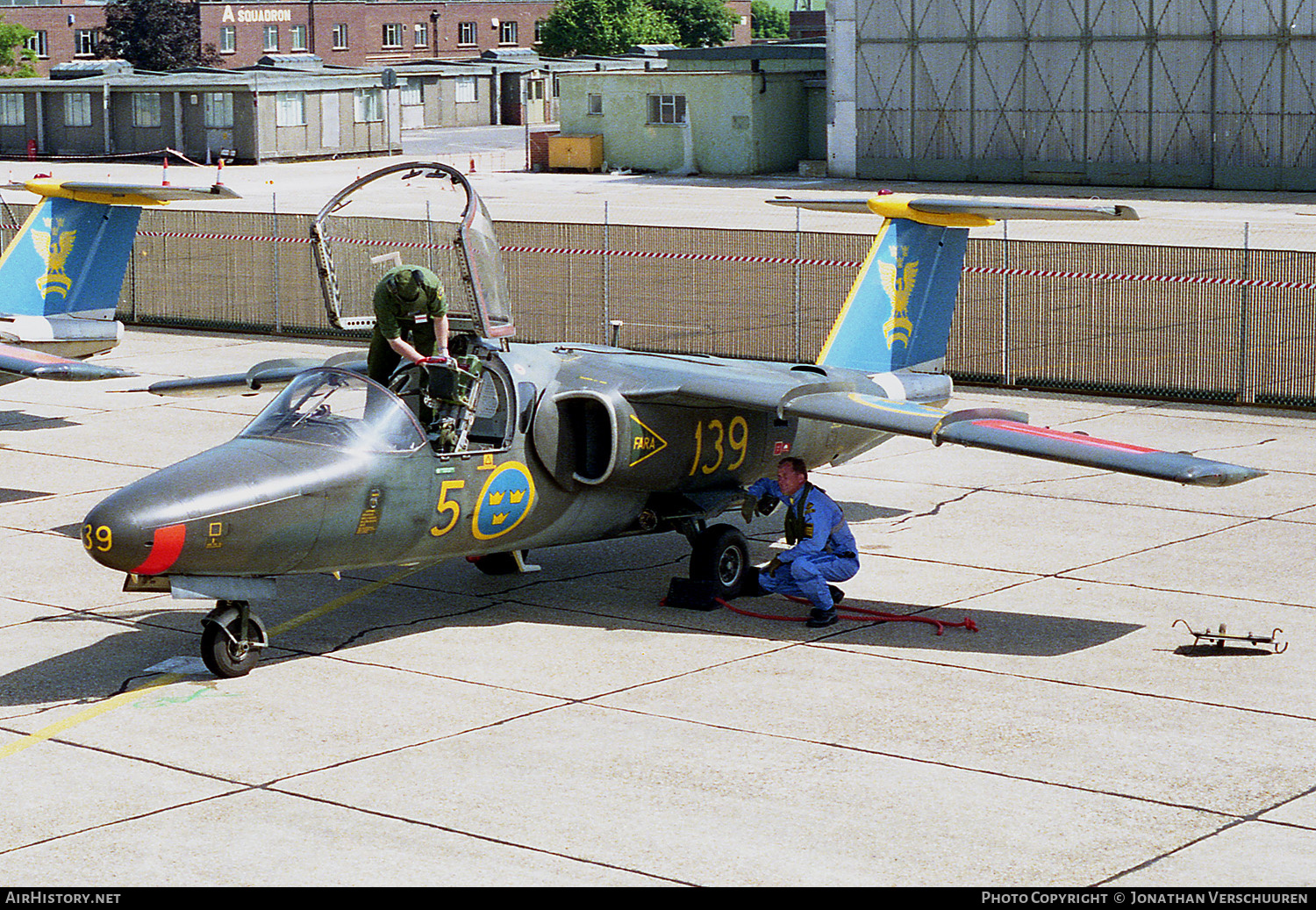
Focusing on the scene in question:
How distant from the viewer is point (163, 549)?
1160 centimetres

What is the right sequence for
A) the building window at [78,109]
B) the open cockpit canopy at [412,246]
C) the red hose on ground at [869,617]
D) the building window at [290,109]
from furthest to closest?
the building window at [78,109] → the building window at [290,109] → the red hose on ground at [869,617] → the open cockpit canopy at [412,246]

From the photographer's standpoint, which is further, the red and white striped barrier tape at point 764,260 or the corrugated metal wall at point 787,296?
the red and white striped barrier tape at point 764,260

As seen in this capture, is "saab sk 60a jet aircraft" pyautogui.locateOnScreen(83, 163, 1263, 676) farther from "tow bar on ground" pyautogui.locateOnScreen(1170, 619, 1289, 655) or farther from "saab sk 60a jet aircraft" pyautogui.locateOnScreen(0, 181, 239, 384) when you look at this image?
"saab sk 60a jet aircraft" pyautogui.locateOnScreen(0, 181, 239, 384)

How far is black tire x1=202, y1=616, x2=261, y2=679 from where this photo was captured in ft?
40.3

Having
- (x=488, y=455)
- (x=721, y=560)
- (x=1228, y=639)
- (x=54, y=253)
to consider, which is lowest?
(x=1228, y=639)

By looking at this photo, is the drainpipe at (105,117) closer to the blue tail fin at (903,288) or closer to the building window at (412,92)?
Answer: the building window at (412,92)

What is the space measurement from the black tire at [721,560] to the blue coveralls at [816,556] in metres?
0.46

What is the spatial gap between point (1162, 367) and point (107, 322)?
1500 centimetres

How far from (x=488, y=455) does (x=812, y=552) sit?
111 inches

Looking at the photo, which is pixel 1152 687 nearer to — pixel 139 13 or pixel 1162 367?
pixel 1162 367

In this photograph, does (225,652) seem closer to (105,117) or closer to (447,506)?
(447,506)

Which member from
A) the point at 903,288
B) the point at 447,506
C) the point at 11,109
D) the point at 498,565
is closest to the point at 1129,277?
the point at 903,288

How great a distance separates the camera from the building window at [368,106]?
7250 centimetres

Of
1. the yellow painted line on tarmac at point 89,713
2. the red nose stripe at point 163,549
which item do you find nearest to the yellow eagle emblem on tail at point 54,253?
the yellow painted line on tarmac at point 89,713
